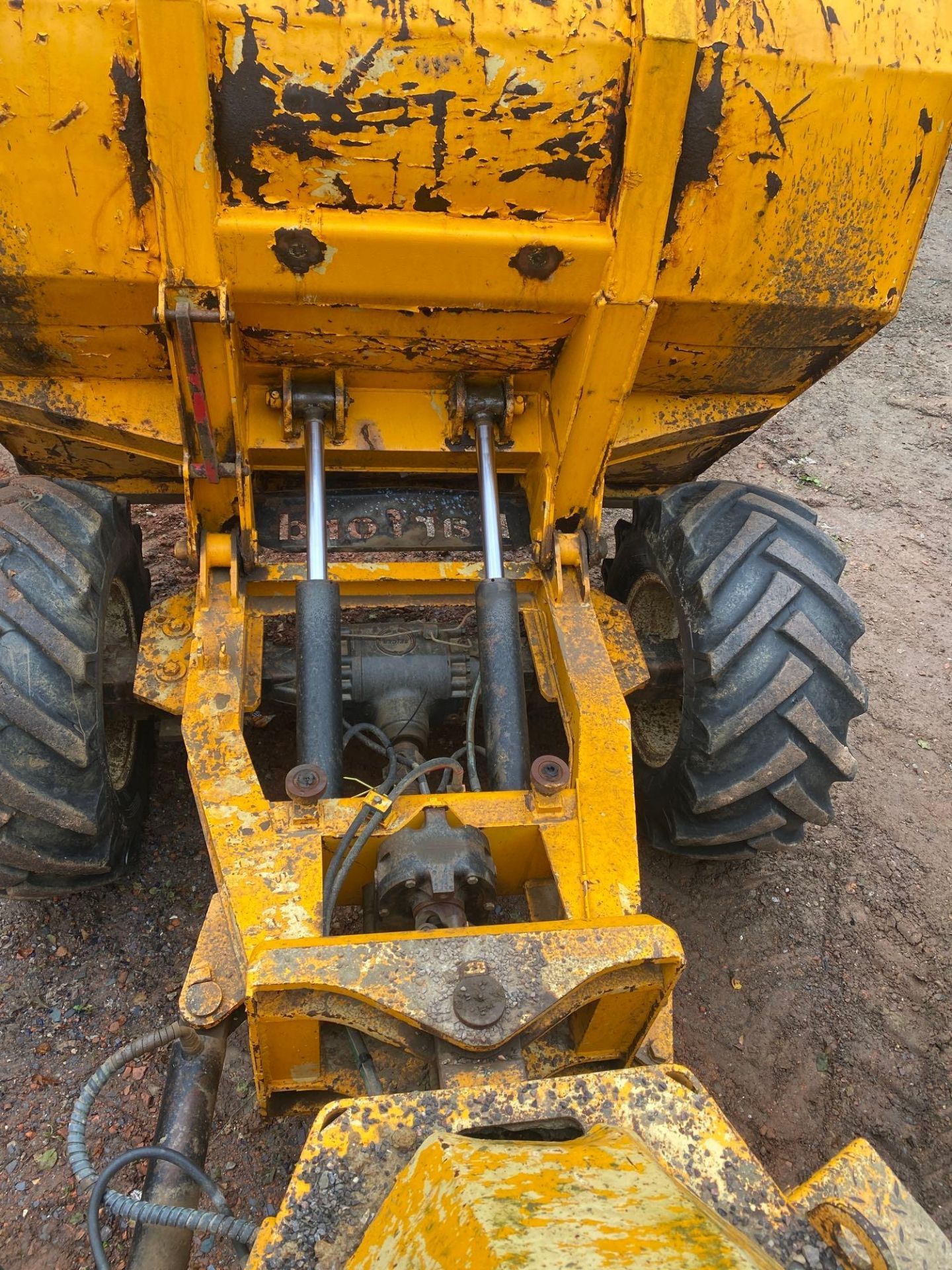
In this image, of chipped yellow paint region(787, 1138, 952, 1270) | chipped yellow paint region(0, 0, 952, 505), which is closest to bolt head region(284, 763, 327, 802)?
chipped yellow paint region(0, 0, 952, 505)

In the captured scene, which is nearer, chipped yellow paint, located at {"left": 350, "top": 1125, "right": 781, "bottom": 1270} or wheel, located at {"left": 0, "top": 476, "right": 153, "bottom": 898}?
chipped yellow paint, located at {"left": 350, "top": 1125, "right": 781, "bottom": 1270}

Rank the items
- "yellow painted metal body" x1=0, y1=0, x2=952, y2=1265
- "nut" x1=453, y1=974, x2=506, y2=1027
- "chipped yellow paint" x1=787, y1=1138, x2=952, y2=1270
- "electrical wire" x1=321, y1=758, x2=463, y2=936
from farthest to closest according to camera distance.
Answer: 1. "electrical wire" x1=321, y1=758, x2=463, y2=936
2. "yellow painted metal body" x1=0, y1=0, x2=952, y2=1265
3. "nut" x1=453, y1=974, x2=506, y2=1027
4. "chipped yellow paint" x1=787, y1=1138, x2=952, y2=1270

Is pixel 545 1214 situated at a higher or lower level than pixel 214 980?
higher

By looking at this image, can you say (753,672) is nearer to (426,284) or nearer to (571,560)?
(571,560)

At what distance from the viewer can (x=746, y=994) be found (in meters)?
3.09

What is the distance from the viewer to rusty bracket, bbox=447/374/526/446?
2771 mm

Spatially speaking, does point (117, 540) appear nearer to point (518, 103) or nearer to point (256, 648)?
point (256, 648)

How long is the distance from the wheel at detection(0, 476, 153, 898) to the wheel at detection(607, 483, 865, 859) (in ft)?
5.68

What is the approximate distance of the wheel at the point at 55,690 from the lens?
2.36 m

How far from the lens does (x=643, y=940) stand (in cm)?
181

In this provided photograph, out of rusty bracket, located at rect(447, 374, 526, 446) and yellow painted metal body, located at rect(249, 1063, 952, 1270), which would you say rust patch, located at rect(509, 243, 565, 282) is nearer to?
rusty bracket, located at rect(447, 374, 526, 446)

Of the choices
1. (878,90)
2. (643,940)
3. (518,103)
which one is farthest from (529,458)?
(643,940)

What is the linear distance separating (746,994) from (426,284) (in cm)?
248

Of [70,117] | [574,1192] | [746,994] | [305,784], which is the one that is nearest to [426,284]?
[70,117]
